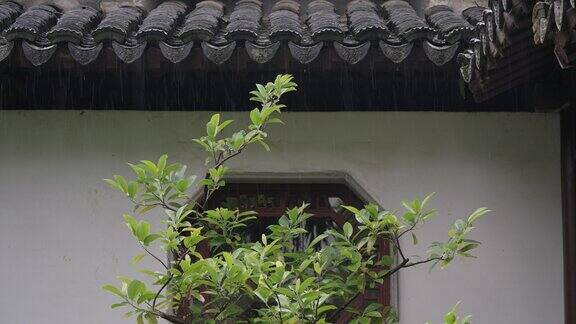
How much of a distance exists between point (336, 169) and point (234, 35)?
1.35m

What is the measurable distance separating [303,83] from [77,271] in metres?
1.75

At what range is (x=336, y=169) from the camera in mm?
5613

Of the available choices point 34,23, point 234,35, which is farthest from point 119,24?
point 234,35

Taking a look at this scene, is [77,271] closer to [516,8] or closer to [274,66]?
[274,66]

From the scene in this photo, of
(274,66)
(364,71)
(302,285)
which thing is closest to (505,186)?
(364,71)

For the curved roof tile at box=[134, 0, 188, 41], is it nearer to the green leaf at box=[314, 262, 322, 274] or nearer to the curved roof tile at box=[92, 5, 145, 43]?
the curved roof tile at box=[92, 5, 145, 43]

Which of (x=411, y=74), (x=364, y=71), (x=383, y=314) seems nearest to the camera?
(x=383, y=314)

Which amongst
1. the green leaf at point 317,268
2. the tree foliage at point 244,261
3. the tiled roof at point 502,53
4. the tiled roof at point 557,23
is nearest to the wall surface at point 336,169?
the tiled roof at point 502,53

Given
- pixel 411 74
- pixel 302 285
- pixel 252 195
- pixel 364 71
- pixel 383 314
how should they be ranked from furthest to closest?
pixel 252 195, pixel 411 74, pixel 364 71, pixel 383 314, pixel 302 285

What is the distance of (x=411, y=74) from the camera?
5.39 meters

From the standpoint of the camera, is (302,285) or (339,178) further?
(339,178)

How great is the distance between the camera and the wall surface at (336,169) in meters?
5.52

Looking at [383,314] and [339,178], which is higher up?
[339,178]

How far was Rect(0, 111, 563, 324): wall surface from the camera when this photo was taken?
5523 mm
